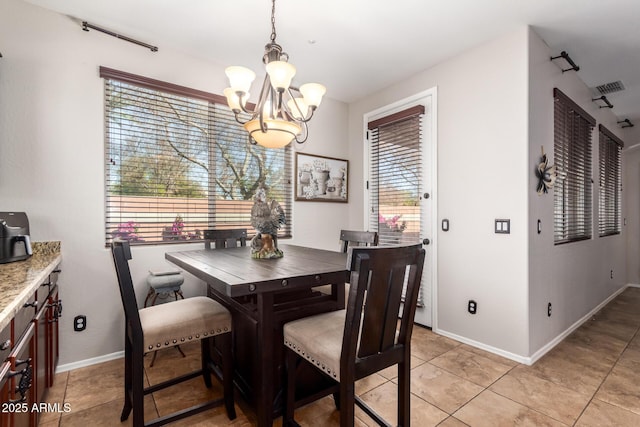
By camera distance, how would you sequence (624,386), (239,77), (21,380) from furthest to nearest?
(624,386), (239,77), (21,380)

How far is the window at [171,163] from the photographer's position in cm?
253

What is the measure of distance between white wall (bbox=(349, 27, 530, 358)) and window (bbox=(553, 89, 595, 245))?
70 centimetres

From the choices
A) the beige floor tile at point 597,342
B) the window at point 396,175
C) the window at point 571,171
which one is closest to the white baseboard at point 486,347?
the beige floor tile at point 597,342

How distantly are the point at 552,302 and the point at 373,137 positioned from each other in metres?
2.50

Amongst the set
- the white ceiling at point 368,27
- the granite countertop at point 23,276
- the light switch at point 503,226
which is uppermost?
the white ceiling at point 368,27

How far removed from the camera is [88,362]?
239 centimetres

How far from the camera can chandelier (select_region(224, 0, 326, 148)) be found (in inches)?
68.9

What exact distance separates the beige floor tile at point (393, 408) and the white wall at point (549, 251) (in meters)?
1.21

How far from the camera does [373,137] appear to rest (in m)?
3.82

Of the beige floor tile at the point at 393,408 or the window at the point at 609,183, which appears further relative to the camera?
the window at the point at 609,183

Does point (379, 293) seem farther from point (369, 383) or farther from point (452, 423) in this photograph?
point (369, 383)

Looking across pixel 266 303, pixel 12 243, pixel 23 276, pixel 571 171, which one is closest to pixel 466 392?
pixel 266 303

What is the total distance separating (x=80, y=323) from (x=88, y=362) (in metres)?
0.32

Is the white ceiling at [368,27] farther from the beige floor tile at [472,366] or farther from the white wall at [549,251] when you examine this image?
the beige floor tile at [472,366]
